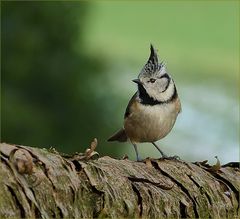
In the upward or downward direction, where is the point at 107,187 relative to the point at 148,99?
downward

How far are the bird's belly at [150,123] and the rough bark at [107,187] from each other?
62.4 inches

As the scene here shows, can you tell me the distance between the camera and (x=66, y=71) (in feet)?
28.5

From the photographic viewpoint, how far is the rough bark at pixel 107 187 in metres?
1.32

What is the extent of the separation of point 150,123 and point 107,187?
2006 millimetres

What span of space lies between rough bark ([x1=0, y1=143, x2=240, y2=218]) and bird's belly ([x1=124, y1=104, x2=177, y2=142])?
1.58m

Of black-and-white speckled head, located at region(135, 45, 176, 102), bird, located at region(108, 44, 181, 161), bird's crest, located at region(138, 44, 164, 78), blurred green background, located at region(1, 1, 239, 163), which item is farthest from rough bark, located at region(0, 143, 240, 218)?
blurred green background, located at region(1, 1, 239, 163)

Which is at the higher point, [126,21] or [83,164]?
[126,21]

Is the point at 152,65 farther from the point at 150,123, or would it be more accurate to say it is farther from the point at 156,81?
the point at 150,123

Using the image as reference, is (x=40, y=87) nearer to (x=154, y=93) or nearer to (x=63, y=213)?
(x=154, y=93)

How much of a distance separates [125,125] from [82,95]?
16.4ft

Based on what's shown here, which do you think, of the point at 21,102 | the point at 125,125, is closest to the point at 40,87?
the point at 21,102

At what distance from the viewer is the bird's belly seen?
341cm

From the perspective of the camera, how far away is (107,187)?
57.6 inches

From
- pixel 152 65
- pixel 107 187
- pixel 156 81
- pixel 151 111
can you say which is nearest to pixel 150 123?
pixel 151 111
